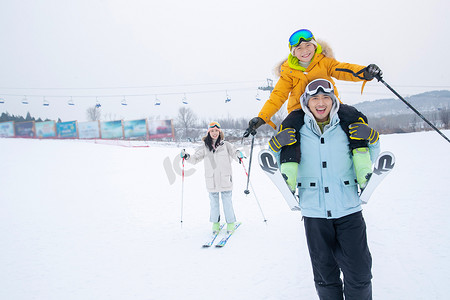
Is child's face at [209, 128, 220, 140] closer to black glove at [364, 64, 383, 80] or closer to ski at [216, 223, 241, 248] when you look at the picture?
ski at [216, 223, 241, 248]

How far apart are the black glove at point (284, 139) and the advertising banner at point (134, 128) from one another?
33.8 meters

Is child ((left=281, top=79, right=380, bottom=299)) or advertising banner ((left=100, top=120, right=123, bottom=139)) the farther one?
advertising banner ((left=100, top=120, right=123, bottom=139))

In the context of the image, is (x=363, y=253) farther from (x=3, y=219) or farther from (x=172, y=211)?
(x=3, y=219)

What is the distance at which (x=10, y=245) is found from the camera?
4.82 meters

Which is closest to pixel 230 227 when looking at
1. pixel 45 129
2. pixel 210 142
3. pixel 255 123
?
pixel 210 142

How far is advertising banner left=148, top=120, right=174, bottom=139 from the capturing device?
113 ft

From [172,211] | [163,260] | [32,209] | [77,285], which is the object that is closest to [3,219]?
[32,209]

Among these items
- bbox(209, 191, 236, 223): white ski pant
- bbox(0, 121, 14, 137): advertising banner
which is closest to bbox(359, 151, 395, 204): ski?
bbox(209, 191, 236, 223): white ski pant

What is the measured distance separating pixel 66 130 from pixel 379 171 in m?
38.5

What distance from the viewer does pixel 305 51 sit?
2.38m

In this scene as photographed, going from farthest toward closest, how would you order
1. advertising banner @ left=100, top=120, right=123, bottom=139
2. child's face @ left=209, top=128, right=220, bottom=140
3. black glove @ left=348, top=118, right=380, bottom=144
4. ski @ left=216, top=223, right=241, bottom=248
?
1. advertising banner @ left=100, top=120, right=123, bottom=139
2. child's face @ left=209, top=128, right=220, bottom=140
3. ski @ left=216, top=223, right=241, bottom=248
4. black glove @ left=348, top=118, right=380, bottom=144

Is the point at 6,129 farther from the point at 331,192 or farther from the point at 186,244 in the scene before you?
the point at 331,192

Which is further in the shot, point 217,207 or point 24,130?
point 24,130

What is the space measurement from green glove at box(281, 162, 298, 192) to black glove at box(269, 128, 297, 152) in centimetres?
16
